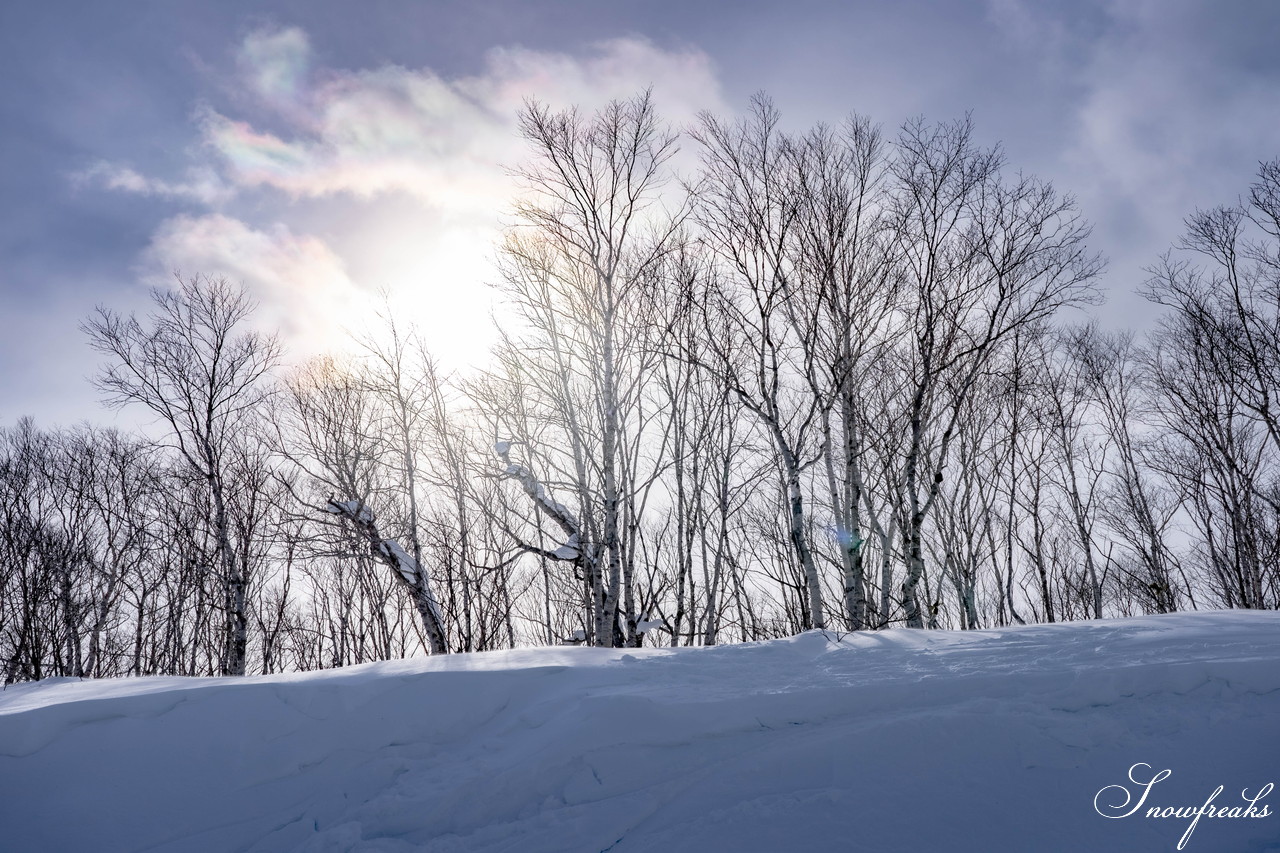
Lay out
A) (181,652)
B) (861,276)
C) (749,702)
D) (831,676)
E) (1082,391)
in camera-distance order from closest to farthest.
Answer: (749,702), (831,676), (861,276), (1082,391), (181,652)

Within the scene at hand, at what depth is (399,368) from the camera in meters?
11.2

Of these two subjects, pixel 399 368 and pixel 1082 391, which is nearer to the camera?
pixel 399 368

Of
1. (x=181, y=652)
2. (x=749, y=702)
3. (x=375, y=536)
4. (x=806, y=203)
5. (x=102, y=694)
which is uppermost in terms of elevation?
(x=806, y=203)

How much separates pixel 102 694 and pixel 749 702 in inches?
137

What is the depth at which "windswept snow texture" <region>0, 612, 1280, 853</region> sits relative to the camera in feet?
6.21

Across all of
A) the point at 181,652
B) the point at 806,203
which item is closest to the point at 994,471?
the point at 806,203

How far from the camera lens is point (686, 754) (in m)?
→ 2.42

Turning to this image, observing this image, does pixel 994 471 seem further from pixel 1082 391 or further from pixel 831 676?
pixel 831 676

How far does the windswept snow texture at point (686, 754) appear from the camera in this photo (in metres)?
1.89

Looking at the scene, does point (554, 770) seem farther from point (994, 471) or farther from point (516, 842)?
point (994, 471)

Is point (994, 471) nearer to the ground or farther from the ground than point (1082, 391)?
nearer to the ground

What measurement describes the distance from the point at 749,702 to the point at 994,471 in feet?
40.9

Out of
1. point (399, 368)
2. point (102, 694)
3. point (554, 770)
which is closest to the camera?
point (554, 770)

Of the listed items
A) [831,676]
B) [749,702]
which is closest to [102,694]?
[749,702]
